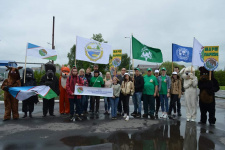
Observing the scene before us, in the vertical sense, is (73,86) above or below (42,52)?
below

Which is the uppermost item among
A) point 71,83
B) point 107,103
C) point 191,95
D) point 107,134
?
point 71,83

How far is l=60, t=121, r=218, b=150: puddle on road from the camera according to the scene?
4133 millimetres

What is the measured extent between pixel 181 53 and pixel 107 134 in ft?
19.3

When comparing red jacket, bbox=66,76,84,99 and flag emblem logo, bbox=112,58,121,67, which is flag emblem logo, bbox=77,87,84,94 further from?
flag emblem logo, bbox=112,58,121,67

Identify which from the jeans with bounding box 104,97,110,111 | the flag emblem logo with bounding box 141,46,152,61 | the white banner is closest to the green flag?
the flag emblem logo with bounding box 141,46,152,61

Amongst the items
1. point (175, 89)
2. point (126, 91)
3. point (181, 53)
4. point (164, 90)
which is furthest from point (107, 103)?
point (181, 53)

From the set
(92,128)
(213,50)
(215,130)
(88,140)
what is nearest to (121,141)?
(88,140)

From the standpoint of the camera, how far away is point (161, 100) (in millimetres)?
7441

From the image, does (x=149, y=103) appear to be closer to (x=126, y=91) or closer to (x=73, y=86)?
(x=126, y=91)

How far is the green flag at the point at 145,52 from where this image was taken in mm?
7785

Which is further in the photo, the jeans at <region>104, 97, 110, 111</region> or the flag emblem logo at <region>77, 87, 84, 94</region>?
the jeans at <region>104, 97, 110, 111</region>

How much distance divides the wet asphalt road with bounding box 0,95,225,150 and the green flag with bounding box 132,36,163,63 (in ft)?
8.80

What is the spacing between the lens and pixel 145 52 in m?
7.92

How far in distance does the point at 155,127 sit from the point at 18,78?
5293 millimetres
